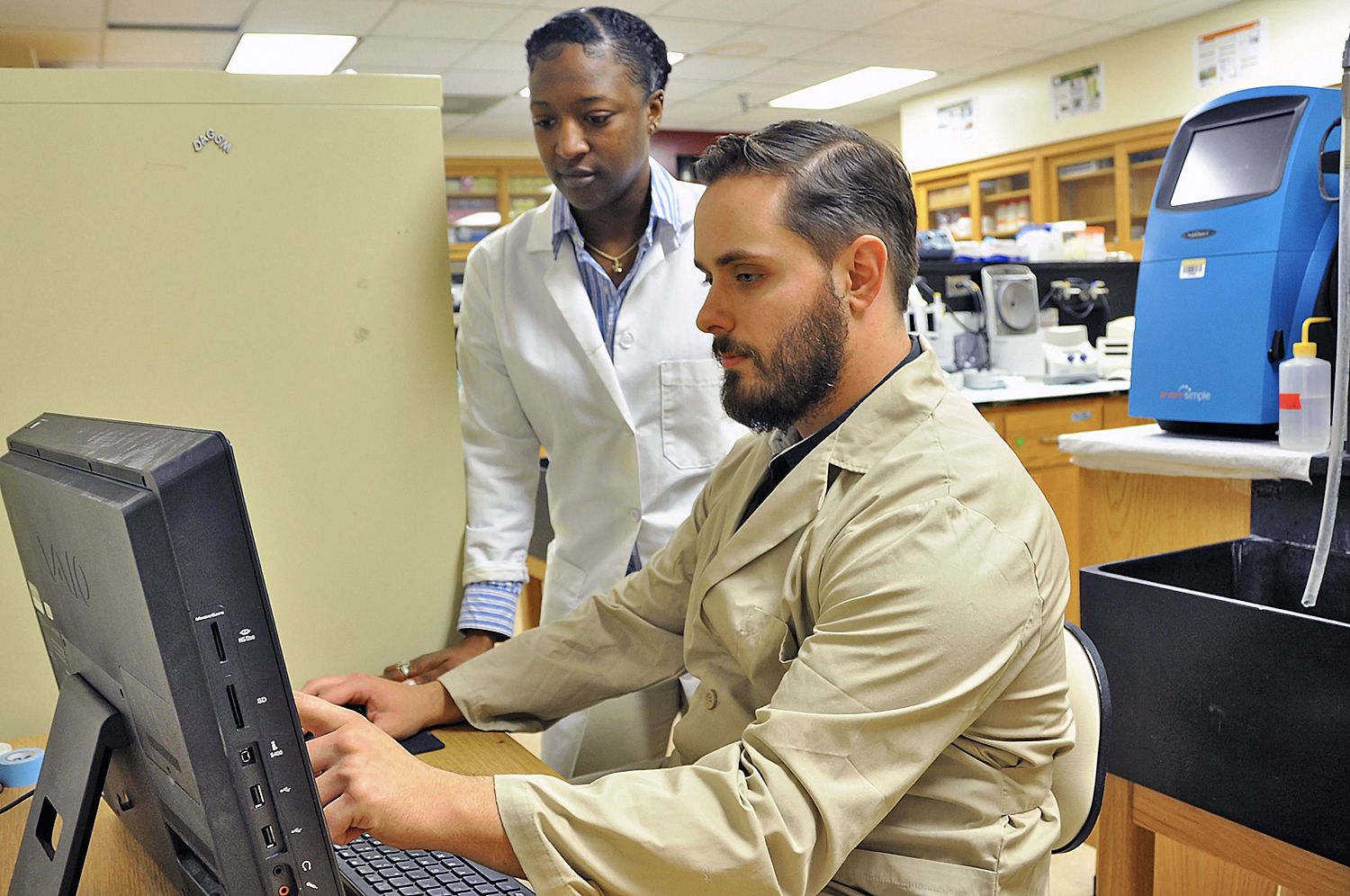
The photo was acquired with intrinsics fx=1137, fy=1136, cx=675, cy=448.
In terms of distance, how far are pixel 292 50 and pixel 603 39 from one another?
5.43 m

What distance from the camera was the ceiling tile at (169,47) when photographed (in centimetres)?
571

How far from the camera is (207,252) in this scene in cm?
125

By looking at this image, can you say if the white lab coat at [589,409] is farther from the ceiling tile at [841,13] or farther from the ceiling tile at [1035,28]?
the ceiling tile at [1035,28]

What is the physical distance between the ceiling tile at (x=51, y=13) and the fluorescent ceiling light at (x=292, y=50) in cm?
70

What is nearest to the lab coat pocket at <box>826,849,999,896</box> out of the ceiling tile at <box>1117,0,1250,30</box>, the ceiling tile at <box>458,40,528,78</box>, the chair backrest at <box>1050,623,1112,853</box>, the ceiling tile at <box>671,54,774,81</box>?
the chair backrest at <box>1050,623,1112,853</box>

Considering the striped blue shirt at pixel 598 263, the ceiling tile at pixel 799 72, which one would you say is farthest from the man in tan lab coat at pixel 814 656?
the ceiling tile at pixel 799 72

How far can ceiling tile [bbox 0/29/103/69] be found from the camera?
18.2ft

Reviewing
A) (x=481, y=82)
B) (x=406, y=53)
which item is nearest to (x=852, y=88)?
(x=481, y=82)

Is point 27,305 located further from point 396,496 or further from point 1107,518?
point 1107,518

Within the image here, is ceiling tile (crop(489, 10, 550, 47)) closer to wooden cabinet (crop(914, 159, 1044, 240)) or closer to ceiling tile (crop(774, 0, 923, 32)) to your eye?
ceiling tile (crop(774, 0, 923, 32))

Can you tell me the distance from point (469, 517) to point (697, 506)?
12.9 inches

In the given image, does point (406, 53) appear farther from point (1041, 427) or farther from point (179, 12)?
point (1041, 427)

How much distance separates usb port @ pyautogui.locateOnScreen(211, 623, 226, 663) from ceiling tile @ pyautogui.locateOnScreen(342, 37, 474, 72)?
6055 mm

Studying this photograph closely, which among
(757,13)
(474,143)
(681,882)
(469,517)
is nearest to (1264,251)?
(469,517)
